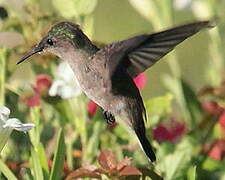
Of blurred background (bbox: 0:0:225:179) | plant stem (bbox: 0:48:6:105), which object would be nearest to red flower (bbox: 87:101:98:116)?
blurred background (bbox: 0:0:225:179)

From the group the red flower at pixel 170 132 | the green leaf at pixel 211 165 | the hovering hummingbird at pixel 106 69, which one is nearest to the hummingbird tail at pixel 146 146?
the hovering hummingbird at pixel 106 69

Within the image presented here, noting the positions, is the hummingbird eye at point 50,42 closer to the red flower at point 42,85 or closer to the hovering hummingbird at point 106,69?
the hovering hummingbird at point 106,69

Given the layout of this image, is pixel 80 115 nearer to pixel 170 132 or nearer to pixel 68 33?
pixel 170 132

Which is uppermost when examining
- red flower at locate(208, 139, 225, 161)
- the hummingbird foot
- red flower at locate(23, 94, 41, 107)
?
the hummingbird foot

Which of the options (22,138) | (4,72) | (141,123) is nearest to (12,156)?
(22,138)

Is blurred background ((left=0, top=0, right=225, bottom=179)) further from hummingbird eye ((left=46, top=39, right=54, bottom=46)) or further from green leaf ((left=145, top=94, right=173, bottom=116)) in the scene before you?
hummingbird eye ((left=46, top=39, right=54, bottom=46))

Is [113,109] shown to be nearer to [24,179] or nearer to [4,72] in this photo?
[24,179]
